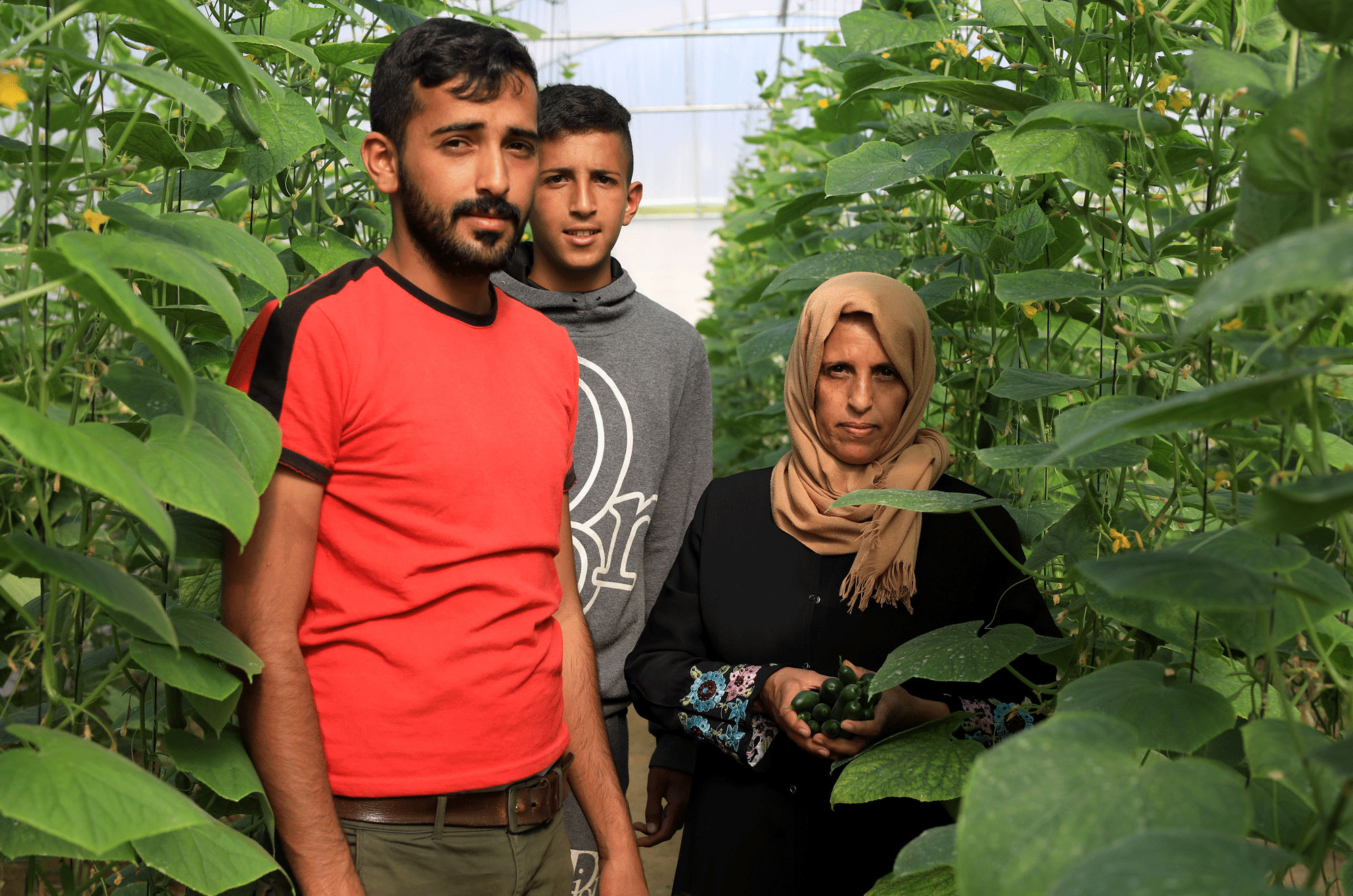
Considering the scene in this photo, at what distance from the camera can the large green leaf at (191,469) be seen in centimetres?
86

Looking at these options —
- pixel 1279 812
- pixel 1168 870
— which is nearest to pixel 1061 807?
pixel 1168 870

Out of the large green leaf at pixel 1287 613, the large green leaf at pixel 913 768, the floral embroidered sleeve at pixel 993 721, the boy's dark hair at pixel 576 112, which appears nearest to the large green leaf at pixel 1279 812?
the large green leaf at pixel 1287 613

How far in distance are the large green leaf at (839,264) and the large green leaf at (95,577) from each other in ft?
4.93

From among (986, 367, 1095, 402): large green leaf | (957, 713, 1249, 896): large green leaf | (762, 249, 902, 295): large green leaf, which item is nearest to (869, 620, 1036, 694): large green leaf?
(986, 367, 1095, 402): large green leaf

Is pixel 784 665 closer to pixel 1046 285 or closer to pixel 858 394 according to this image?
pixel 858 394

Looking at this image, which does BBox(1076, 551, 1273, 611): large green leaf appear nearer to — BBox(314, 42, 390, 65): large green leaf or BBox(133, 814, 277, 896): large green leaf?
BBox(133, 814, 277, 896): large green leaf

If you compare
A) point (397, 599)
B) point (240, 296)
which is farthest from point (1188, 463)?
point (240, 296)

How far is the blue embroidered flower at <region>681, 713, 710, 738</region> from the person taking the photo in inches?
70.6

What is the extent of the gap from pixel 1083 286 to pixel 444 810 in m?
1.03

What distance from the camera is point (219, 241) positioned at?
3.44ft

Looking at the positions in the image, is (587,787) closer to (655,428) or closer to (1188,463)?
(655,428)

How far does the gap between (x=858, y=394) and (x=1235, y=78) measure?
120 centimetres

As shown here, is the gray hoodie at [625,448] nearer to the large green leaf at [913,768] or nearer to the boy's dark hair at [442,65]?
the boy's dark hair at [442,65]

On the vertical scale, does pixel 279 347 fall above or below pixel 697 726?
above
